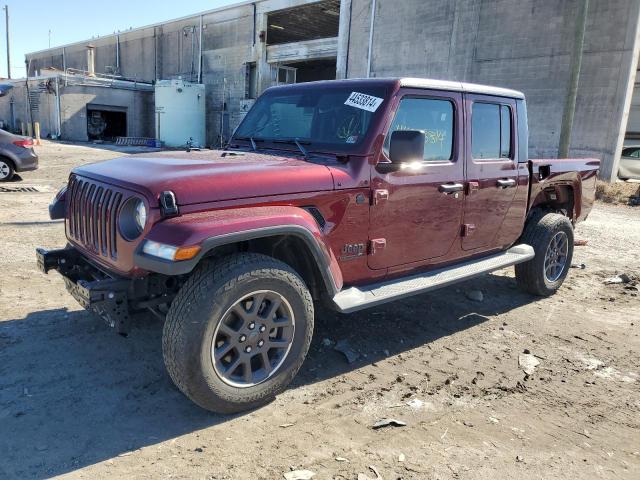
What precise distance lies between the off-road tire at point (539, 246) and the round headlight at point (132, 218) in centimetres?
397

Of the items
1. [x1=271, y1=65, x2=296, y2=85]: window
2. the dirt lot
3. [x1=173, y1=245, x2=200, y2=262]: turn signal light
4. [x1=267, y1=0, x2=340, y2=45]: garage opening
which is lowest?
the dirt lot

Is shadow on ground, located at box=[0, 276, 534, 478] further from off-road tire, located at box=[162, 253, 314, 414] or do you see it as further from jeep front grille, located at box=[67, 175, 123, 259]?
jeep front grille, located at box=[67, 175, 123, 259]

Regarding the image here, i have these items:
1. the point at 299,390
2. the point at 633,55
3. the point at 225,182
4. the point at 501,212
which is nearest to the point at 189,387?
the point at 299,390

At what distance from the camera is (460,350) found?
13.3 ft

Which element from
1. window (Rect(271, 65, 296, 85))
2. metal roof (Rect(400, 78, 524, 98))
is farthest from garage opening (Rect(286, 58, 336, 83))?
metal roof (Rect(400, 78, 524, 98))

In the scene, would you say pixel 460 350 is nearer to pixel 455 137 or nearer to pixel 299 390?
pixel 299 390

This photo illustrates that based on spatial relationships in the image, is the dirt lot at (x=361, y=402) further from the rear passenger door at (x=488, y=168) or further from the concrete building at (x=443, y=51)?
the concrete building at (x=443, y=51)

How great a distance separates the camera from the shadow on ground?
103 inches

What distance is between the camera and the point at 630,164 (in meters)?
18.2

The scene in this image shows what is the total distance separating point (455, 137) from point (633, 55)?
14589mm

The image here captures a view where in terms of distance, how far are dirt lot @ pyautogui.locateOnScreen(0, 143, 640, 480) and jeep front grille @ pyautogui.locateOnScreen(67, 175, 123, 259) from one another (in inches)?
36.0

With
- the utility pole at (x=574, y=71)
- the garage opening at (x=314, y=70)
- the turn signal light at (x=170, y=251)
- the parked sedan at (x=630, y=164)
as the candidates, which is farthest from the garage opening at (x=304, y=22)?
the turn signal light at (x=170, y=251)

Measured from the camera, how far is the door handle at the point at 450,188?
3.92 metres

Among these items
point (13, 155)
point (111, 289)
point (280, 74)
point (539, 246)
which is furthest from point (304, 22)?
point (111, 289)
